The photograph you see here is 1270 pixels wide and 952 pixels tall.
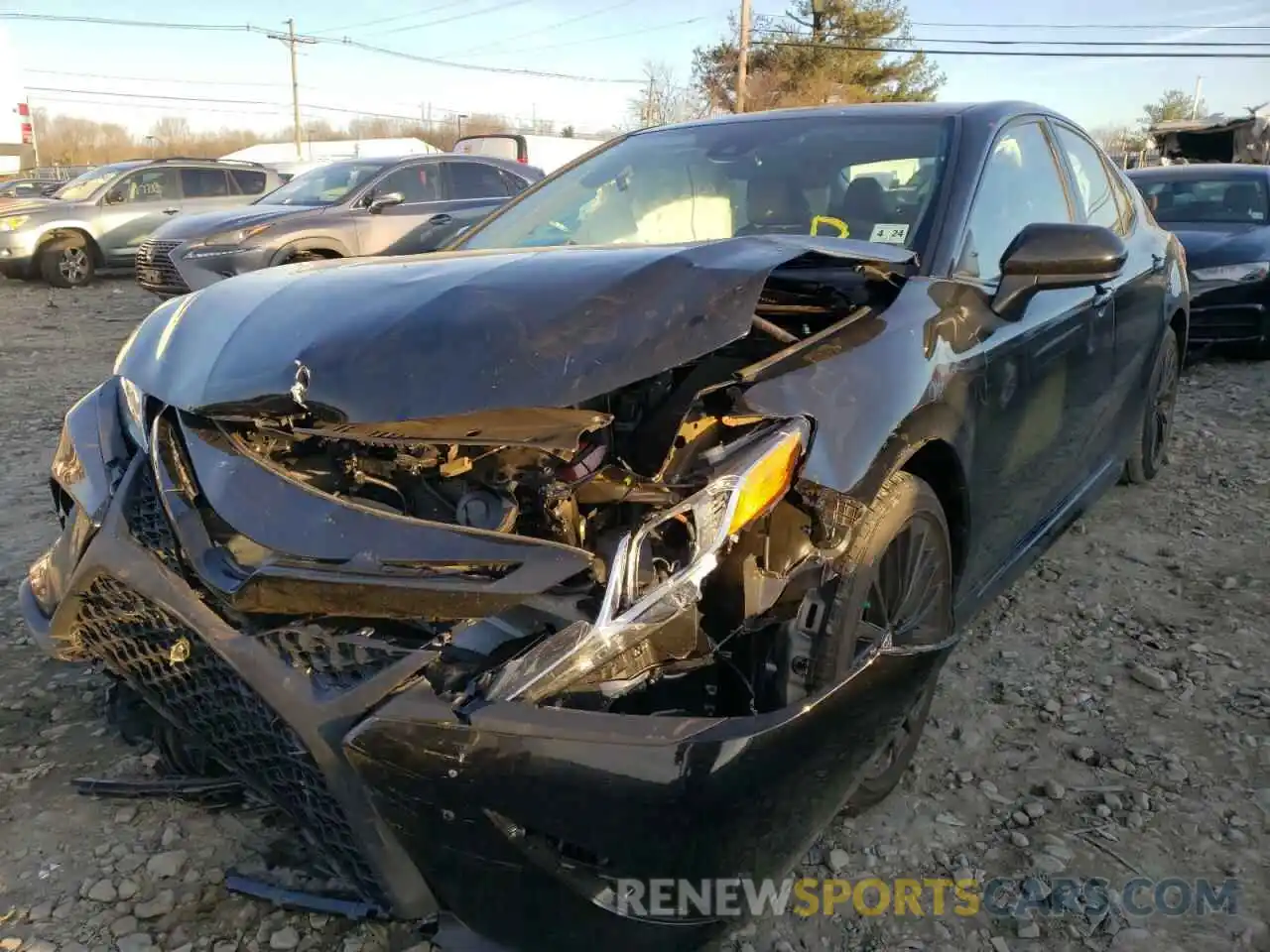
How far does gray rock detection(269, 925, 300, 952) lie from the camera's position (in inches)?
A: 74.3

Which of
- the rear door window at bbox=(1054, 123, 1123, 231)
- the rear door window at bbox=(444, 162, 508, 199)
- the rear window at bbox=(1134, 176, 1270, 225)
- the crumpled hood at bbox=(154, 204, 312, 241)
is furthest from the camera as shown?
the rear door window at bbox=(444, 162, 508, 199)

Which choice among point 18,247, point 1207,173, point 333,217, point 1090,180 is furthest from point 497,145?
point 1090,180

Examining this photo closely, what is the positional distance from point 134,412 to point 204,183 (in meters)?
13.6

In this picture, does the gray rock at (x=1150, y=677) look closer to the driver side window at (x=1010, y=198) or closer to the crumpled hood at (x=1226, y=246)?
the driver side window at (x=1010, y=198)

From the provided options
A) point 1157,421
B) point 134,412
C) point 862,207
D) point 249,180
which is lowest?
point 1157,421

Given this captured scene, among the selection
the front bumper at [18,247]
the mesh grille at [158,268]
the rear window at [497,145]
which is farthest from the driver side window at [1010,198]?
the rear window at [497,145]

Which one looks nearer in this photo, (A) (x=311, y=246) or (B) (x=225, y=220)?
(A) (x=311, y=246)

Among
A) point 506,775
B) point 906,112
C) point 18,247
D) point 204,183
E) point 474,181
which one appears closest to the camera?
point 506,775

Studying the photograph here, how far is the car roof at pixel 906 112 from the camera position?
2.96 metres

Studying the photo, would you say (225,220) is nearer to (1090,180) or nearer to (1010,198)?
(1090,180)

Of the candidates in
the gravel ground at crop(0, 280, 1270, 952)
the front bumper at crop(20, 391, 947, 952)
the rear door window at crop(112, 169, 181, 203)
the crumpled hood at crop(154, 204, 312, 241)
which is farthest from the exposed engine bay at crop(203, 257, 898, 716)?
the rear door window at crop(112, 169, 181, 203)

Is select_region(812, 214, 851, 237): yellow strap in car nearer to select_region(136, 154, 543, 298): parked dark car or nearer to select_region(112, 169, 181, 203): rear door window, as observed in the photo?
select_region(136, 154, 543, 298): parked dark car

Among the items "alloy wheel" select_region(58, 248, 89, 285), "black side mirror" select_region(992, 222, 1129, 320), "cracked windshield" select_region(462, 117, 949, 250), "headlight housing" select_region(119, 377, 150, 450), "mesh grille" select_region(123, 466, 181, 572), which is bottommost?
"mesh grille" select_region(123, 466, 181, 572)

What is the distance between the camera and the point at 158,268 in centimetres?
1009
